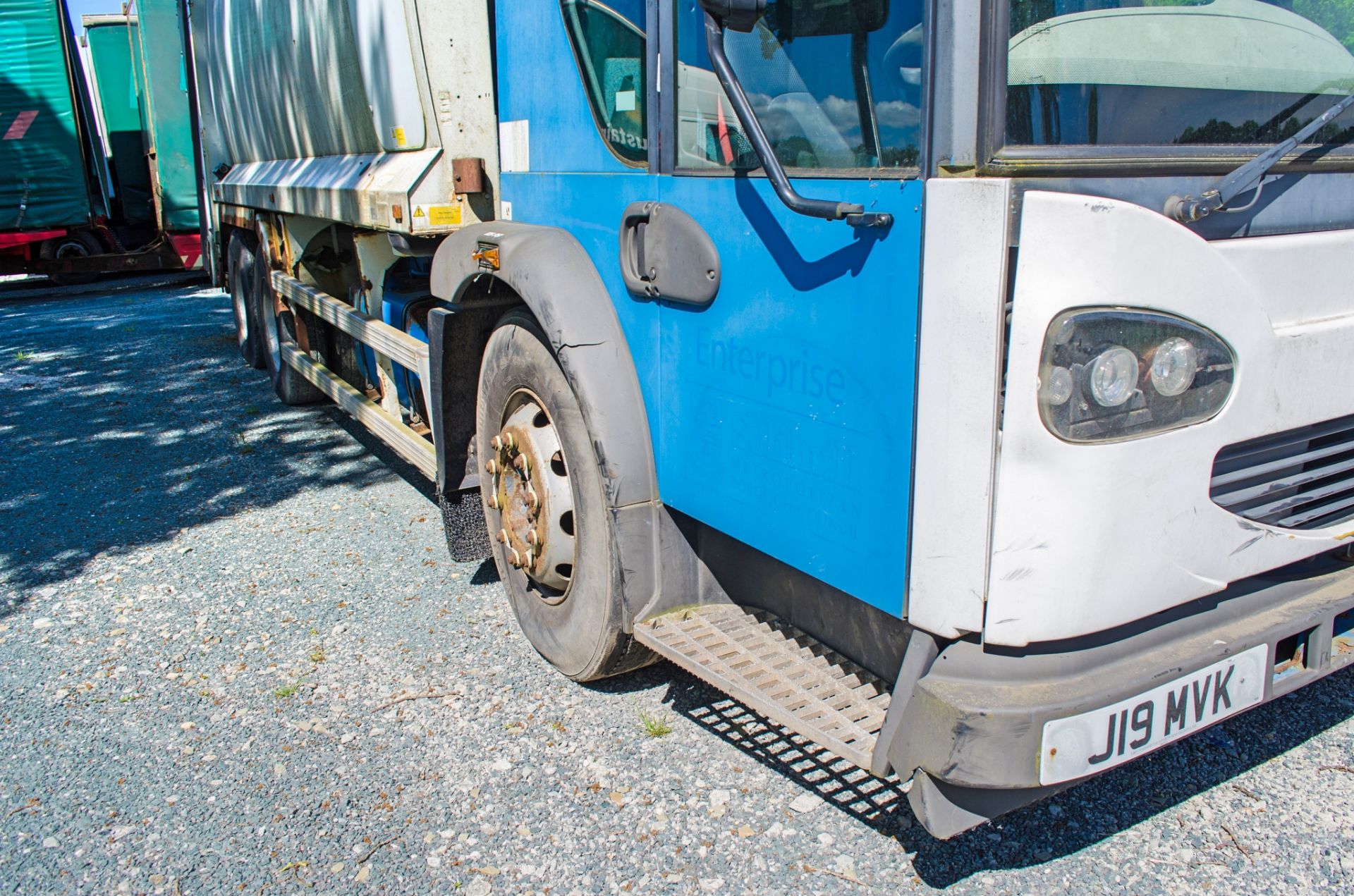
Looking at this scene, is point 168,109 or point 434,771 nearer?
point 434,771

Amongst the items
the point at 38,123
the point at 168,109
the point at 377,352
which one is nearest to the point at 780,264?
the point at 377,352

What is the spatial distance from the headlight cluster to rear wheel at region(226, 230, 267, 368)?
6852 mm

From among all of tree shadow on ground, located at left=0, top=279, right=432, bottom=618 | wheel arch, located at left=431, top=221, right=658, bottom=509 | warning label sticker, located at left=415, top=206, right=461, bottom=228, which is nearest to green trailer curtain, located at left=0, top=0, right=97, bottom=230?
tree shadow on ground, located at left=0, top=279, right=432, bottom=618

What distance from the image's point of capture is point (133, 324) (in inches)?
449

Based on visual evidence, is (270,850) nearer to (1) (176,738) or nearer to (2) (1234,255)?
(1) (176,738)

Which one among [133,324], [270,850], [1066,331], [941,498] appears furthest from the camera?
[133,324]

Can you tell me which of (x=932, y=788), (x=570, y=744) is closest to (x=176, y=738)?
(x=570, y=744)

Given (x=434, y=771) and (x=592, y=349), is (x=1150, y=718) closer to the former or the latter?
(x=592, y=349)

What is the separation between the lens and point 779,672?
2568mm

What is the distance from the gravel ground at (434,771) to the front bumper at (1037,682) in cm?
50

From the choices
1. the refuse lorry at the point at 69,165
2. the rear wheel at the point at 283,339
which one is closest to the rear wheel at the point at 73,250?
the refuse lorry at the point at 69,165

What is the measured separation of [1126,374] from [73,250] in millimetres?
17018

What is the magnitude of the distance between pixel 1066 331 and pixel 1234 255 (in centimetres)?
43

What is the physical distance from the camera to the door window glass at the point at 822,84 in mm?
1998
